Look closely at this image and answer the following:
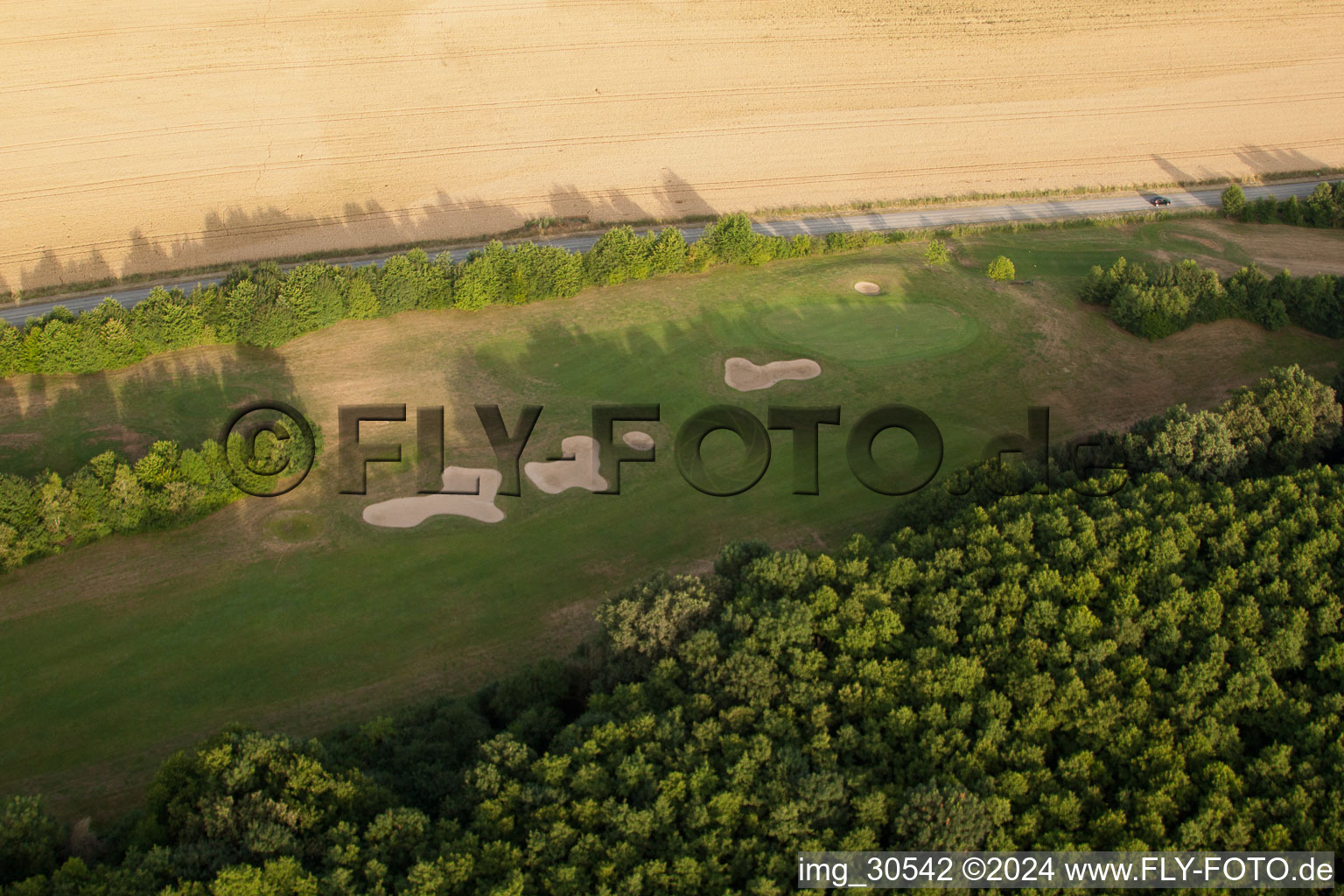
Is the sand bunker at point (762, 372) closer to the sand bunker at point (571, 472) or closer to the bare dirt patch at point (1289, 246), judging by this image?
the sand bunker at point (571, 472)

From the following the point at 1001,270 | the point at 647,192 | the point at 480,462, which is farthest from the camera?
the point at 647,192

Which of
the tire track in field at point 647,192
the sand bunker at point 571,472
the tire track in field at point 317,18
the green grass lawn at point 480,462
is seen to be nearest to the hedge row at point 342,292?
the green grass lawn at point 480,462

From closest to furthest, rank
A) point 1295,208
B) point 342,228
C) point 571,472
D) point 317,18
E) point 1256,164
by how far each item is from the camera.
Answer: point 571,472
point 342,228
point 1295,208
point 1256,164
point 317,18

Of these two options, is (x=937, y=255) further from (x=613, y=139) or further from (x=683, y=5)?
(x=683, y=5)

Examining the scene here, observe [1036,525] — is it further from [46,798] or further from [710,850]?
[46,798]

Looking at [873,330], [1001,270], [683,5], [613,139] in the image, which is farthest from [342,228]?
[1001,270]

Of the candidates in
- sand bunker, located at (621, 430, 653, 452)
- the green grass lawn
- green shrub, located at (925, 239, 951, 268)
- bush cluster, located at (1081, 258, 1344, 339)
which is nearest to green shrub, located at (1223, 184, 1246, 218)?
the green grass lawn
